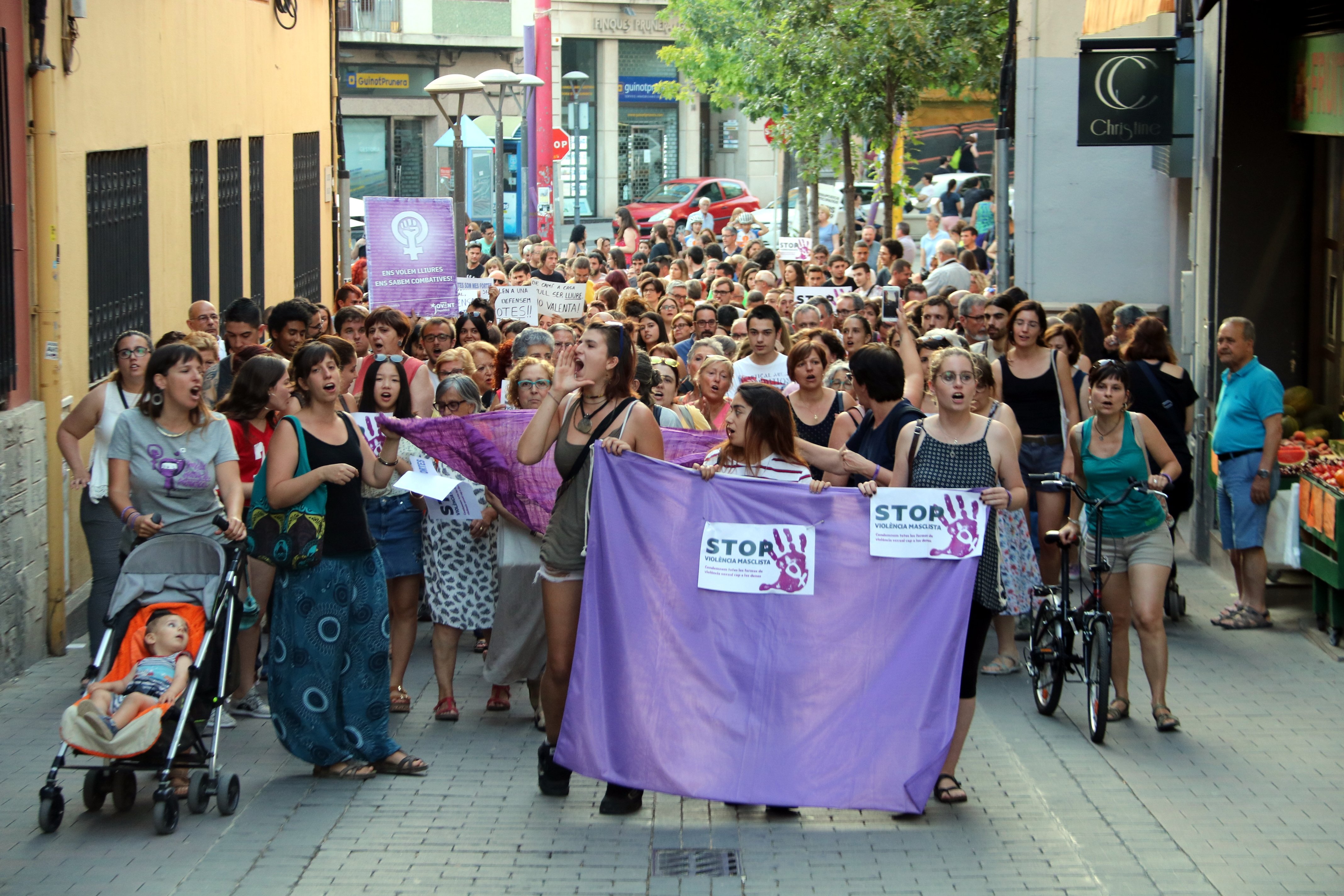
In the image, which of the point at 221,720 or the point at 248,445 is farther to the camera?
the point at 248,445

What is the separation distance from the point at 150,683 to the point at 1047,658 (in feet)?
14.2

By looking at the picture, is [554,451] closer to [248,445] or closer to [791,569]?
[791,569]

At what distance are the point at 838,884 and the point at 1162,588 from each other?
2824mm

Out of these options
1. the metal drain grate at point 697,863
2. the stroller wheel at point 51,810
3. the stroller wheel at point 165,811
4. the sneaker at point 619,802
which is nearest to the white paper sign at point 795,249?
the sneaker at point 619,802

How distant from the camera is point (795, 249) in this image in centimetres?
2136

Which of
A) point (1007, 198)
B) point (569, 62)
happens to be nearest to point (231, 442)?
point (1007, 198)

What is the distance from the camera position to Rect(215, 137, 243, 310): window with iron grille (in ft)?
49.1

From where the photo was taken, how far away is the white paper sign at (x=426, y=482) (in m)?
7.49

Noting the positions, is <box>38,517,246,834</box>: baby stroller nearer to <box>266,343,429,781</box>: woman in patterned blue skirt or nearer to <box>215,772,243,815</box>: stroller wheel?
<box>215,772,243,815</box>: stroller wheel

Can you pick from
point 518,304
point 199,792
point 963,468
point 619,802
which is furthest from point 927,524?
A: point 518,304

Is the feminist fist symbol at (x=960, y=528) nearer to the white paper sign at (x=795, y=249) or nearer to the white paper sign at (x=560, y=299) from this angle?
the white paper sign at (x=560, y=299)

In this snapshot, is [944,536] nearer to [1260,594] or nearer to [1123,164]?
[1260,594]

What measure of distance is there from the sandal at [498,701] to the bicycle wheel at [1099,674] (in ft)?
9.56

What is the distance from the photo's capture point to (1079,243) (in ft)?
60.4
